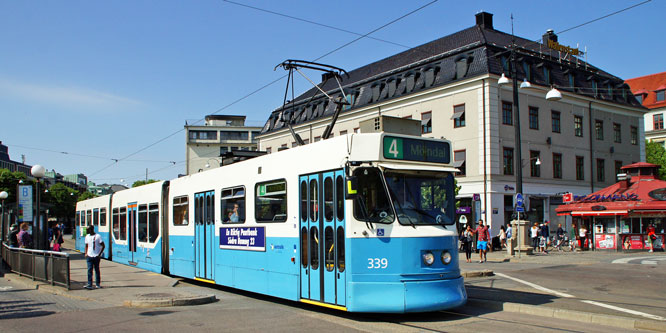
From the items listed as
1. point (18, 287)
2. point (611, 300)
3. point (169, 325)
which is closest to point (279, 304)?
point (169, 325)

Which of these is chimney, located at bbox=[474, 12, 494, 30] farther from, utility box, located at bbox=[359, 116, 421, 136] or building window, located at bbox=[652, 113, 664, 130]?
building window, located at bbox=[652, 113, 664, 130]

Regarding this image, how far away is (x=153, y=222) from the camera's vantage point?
18.1m

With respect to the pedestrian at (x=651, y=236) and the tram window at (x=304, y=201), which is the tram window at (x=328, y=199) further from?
the pedestrian at (x=651, y=236)

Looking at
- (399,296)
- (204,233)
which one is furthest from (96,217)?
(399,296)

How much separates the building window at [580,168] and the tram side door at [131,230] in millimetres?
33327

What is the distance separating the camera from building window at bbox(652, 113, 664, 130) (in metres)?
69.5

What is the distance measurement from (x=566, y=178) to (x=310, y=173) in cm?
3622

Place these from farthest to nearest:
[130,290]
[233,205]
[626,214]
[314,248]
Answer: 1. [626,214]
2. [130,290]
3. [233,205]
4. [314,248]

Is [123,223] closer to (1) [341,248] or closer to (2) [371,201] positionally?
(1) [341,248]

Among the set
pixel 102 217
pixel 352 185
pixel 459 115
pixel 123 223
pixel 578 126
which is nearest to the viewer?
pixel 352 185

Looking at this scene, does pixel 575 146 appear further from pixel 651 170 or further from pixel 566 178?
pixel 651 170

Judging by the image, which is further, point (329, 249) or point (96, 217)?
point (96, 217)

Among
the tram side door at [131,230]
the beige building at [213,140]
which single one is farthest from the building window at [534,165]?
the beige building at [213,140]

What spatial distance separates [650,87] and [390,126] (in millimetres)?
73543
